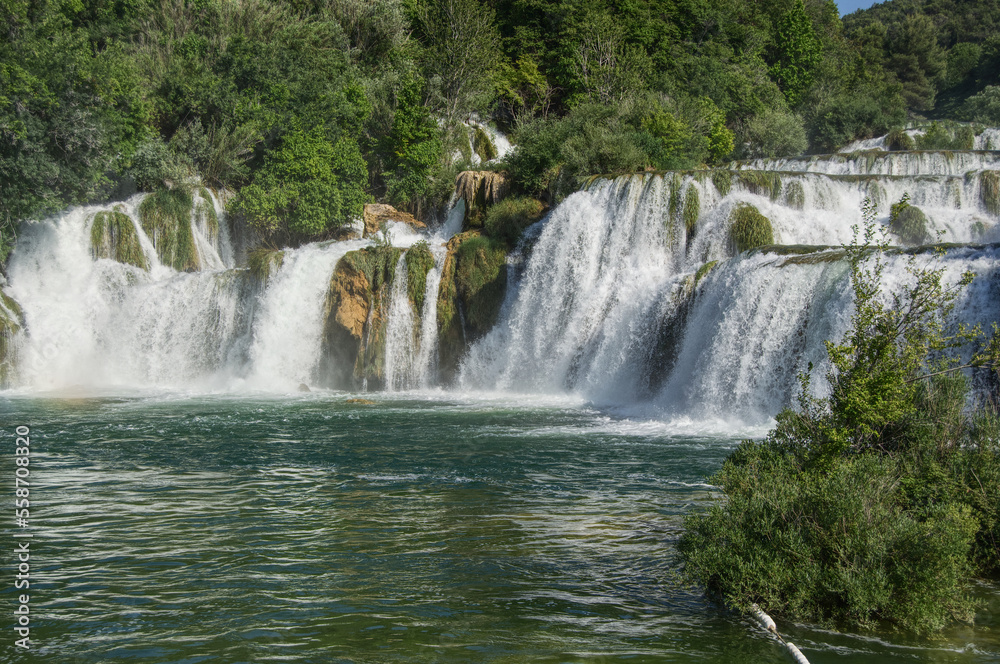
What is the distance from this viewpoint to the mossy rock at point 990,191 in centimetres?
2262

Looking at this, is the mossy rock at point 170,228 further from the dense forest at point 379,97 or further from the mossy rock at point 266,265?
the mossy rock at point 266,265

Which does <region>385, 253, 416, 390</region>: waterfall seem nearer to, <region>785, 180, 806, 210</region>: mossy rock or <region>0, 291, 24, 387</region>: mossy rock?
<region>785, 180, 806, 210</region>: mossy rock

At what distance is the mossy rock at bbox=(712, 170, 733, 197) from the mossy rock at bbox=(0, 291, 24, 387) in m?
21.8

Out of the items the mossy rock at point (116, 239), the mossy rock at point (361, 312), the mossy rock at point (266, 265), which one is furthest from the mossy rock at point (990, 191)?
the mossy rock at point (116, 239)

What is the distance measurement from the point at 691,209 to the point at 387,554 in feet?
53.6

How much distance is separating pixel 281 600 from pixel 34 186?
81.4 feet

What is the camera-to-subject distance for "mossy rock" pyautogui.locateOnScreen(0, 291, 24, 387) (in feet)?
85.1

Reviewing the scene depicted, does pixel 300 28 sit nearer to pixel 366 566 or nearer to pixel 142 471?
pixel 142 471

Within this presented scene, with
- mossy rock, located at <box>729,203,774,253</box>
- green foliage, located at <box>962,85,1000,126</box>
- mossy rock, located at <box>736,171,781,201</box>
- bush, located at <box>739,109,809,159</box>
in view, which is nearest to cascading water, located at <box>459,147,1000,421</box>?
mossy rock, located at <box>736,171,781,201</box>

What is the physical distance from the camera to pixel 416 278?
26.0 meters

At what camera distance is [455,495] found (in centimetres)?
1105

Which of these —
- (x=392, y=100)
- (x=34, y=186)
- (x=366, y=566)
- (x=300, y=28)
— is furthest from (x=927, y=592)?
(x=300, y=28)

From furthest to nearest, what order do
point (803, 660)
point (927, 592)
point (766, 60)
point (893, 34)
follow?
point (893, 34) → point (766, 60) → point (927, 592) → point (803, 660)

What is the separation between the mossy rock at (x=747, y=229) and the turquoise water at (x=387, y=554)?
716cm
